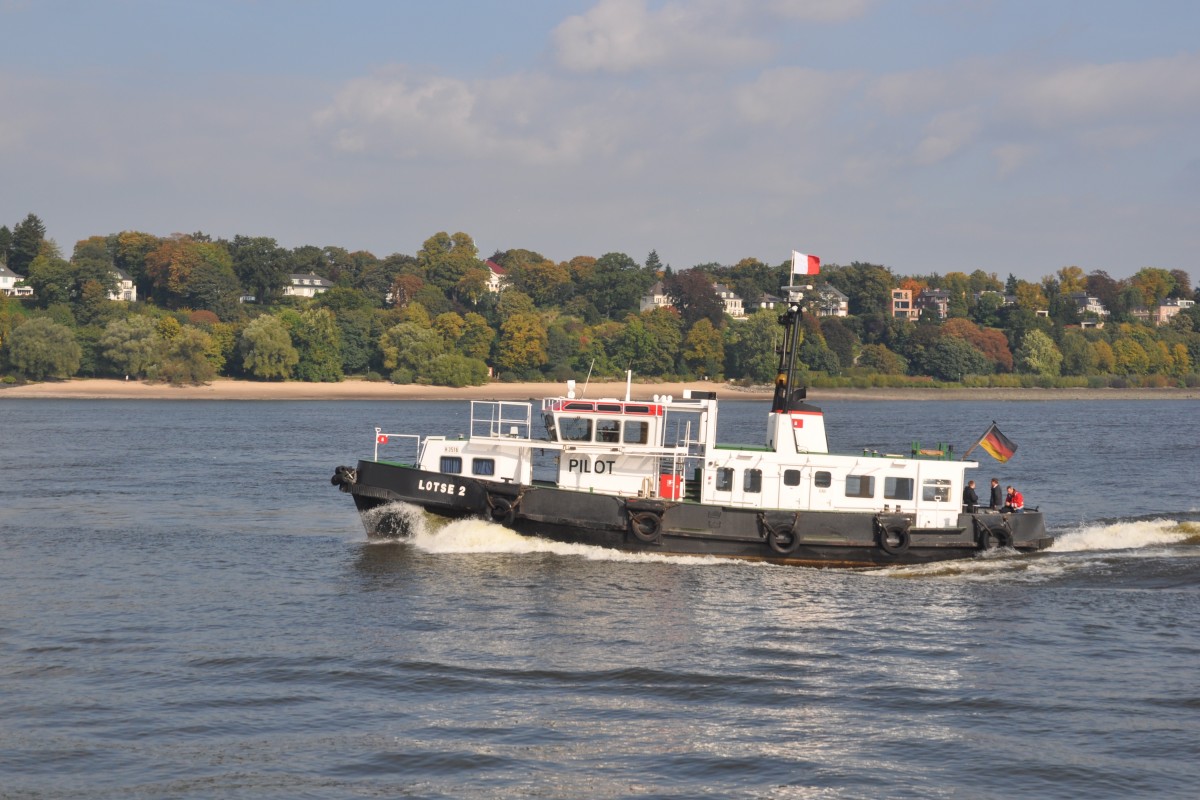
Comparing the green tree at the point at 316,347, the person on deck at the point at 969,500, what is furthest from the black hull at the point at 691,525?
the green tree at the point at 316,347

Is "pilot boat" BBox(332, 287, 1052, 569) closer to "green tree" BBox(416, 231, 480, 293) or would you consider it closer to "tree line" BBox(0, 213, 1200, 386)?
"tree line" BBox(0, 213, 1200, 386)

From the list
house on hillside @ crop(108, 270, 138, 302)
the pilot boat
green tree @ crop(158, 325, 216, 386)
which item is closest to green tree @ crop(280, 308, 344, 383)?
green tree @ crop(158, 325, 216, 386)

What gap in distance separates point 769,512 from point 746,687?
31.5ft

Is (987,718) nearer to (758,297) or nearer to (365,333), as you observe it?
(365,333)

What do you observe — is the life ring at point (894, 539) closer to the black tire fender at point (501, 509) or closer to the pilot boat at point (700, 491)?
the pilot boat at point (700, 491)

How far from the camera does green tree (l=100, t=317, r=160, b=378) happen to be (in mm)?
118625

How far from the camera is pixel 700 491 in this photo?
3048 centimetres

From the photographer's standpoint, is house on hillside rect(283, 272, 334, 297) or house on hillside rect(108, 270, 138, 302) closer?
house on hillside rect(108, 270, 138, 302)

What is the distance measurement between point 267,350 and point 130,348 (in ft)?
40.1

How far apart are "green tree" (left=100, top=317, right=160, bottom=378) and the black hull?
95630 mm

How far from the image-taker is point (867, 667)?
2155 centimetres

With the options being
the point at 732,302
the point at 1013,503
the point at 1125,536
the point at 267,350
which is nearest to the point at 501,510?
the point at 1013,503

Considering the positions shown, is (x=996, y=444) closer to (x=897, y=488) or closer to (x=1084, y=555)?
(x=897, y=488)

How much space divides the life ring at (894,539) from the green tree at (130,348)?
100864mm
